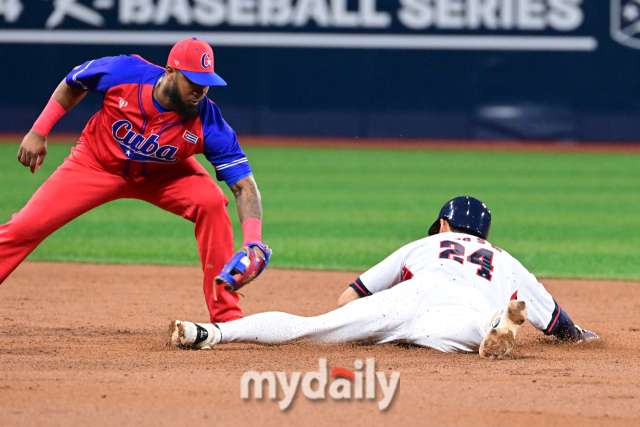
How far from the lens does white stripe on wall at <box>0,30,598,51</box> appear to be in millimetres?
17969

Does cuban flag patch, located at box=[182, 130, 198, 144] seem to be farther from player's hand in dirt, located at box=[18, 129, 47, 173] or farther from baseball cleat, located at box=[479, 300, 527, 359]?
baseball cleat, located at box=[479, 300, 527, 359]

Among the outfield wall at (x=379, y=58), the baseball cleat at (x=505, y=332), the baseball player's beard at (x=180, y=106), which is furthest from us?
the outfield wall at (x=379, y=58)

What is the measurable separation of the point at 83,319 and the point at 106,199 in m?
1.02

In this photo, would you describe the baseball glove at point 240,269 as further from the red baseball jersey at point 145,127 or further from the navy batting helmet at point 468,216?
the navy batting helmet at point 468,216

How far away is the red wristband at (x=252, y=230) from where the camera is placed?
3.76 m

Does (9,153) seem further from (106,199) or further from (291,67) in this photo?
(106,199)

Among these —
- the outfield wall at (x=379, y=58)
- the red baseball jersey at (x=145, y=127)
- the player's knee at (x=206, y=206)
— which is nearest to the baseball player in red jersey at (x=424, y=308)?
the player's knee at (x=206, y=206)

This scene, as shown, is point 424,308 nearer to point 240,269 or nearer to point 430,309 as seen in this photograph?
point 430,309

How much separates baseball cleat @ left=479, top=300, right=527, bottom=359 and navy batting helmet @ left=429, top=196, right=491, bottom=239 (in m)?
0.66

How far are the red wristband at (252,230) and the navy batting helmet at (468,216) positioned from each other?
3.31 feet

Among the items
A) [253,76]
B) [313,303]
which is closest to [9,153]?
[253,76]

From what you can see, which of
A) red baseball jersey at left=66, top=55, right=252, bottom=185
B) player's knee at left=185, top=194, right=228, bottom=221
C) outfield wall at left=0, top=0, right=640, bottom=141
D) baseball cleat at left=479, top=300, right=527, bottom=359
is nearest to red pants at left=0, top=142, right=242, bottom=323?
player's knee at left=185, top=194, right=228, bottom=221

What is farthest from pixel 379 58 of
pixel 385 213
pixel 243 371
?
pixel 243 371

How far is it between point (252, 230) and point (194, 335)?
55cm
